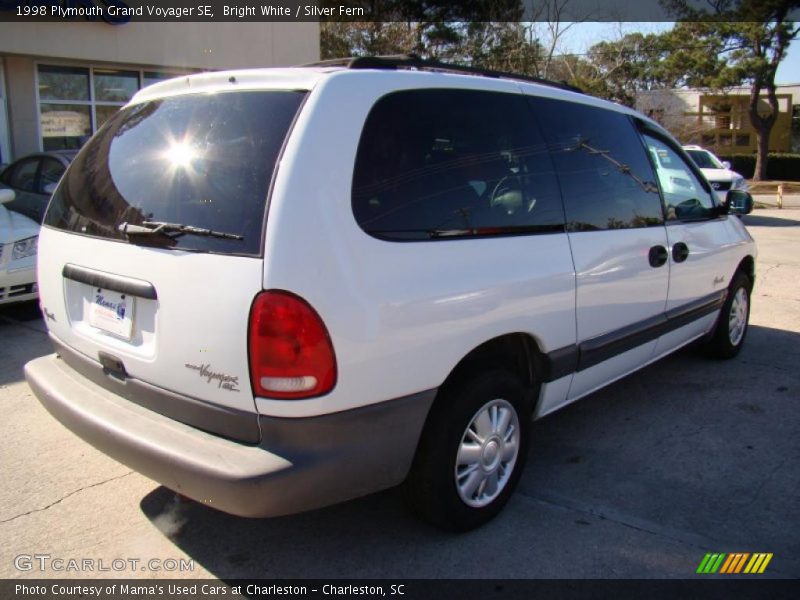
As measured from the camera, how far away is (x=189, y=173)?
8.50 ft

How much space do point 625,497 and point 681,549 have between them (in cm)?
45

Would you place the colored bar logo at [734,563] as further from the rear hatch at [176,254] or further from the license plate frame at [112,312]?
the license plate frame at [112,312]

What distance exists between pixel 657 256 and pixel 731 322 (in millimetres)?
1805

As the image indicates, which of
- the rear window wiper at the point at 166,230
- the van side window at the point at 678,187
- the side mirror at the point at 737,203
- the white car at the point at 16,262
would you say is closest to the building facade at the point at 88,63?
the white car at the point at 16,262

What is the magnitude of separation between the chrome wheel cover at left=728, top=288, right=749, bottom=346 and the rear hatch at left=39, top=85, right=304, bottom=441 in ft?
13.6

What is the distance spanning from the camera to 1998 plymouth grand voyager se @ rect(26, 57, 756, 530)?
2.31 metres

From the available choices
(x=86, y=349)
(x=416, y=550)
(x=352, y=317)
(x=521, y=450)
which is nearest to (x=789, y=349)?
(x=521, y=450)

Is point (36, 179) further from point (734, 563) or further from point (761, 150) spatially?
point (761, 150)

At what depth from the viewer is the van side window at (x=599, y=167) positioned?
3.40 m

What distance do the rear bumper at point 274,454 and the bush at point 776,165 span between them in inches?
1549

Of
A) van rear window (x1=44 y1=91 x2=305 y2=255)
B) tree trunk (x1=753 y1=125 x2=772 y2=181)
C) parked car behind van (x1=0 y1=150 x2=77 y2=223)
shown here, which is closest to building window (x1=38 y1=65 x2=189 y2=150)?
parked car behind van (x1=0 y1=150 x2=77 y2=223)

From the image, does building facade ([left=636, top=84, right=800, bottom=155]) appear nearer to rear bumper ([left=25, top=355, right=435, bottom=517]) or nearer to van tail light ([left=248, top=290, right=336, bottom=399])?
rear bumper ([left=25, top=355, right=435, bottom=517])

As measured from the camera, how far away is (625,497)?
3355 mm

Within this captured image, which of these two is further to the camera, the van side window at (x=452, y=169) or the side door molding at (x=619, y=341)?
the side door molding at (x=619, y=341)
